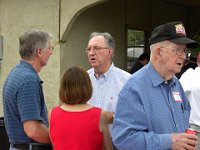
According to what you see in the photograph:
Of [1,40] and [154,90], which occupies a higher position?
[1,40]

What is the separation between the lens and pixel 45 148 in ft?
10.6

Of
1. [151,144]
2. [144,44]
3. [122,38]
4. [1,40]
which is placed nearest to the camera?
[151,144]

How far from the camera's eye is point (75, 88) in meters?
2.91

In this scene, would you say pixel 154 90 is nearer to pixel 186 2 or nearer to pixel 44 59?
pixel 44 59

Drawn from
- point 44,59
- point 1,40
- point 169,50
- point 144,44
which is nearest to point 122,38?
point 144,44

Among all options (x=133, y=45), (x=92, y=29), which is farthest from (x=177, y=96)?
(x=133, y=45)

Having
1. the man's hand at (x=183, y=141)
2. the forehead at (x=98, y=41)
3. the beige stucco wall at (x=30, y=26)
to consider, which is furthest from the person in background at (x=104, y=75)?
the beige stucco wall at (x=30, y=26)

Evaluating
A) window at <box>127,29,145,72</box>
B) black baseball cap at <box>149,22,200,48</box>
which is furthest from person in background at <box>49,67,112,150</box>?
window at <box>127,29,145,72</box>

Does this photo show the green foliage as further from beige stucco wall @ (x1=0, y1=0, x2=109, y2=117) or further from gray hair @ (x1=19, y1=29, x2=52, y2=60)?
gray hair @ (x1=19, y1=29, x2=52, y2=60)

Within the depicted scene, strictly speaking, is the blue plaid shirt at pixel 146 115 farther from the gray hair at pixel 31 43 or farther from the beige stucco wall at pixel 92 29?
the beige stucco wall at pixel 92 29

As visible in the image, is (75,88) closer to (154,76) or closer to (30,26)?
(154,76)

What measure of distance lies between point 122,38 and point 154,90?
24.2 feet

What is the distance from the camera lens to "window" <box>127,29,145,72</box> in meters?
10.3

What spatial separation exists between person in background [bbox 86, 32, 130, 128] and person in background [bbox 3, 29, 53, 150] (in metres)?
0.56
